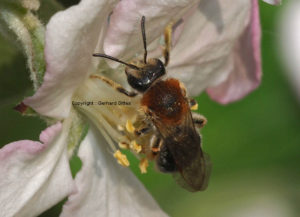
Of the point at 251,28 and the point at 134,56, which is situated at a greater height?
the point at 134,56

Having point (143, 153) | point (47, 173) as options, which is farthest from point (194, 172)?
point (47, 173)

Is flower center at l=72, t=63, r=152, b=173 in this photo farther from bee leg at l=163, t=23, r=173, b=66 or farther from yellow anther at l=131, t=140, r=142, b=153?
bee leg at l=163, t=23, r=173, b=66

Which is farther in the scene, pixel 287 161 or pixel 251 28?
pixel 287 161

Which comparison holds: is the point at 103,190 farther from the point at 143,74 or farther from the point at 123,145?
the point at 143,74

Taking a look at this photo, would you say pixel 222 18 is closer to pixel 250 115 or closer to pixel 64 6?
pixel 64 6

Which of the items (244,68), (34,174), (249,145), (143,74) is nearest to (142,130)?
(143,74)
